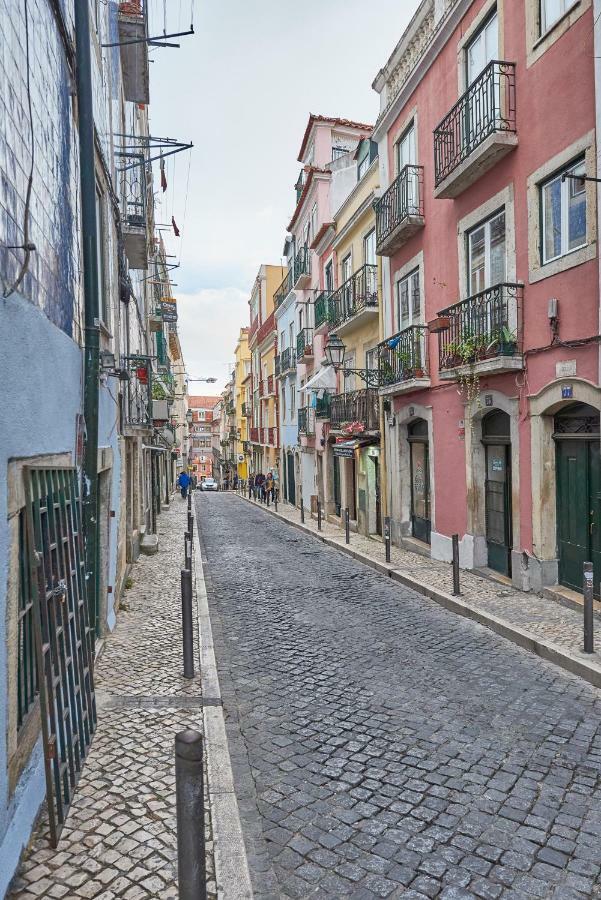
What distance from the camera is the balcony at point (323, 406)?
20039 mm

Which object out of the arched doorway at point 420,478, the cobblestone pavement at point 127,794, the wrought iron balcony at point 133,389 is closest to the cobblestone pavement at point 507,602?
the arched doorway at point 420,478

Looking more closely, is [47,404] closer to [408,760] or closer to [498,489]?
[408,760]

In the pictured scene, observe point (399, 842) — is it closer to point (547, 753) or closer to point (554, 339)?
point (547, 753)

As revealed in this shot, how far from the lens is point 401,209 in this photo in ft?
42.9

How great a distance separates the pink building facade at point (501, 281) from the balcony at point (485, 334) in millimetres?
29

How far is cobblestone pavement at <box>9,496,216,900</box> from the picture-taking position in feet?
9.92

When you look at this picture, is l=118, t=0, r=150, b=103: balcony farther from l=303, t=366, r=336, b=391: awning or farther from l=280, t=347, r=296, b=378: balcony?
l=280, t=347, r=296, b=378: balcony

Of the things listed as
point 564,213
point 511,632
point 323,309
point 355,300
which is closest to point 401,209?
point 355,300

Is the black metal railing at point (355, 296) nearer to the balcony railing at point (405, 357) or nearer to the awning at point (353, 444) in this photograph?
the balcony railing at point (405, 357)

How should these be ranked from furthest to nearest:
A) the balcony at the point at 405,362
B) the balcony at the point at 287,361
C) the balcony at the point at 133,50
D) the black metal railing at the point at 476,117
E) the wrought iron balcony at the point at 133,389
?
the balcony at the point at 287,361 < the balcony at the point at 405,362 < the wrought iron balcony at the point at 133,389 < the balcony at the point at 133,50 < the black metal railing at the point at 476,117

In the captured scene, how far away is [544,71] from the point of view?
27.7 ft

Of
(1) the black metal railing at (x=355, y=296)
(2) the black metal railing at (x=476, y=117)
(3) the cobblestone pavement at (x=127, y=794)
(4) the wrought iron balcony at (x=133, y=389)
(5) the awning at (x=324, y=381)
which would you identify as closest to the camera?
(3) the cobblestone pavement at (x=127, y=794)

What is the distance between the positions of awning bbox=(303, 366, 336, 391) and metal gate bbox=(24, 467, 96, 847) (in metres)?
15.3

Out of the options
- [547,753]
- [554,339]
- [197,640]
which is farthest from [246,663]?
[554,339]
